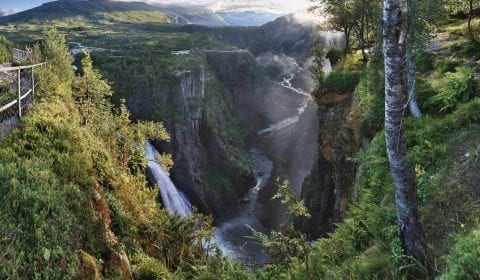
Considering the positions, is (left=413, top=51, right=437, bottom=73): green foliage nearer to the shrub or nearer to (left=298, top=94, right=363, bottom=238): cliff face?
the shrub

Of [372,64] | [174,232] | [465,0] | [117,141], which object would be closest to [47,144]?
[174,232]

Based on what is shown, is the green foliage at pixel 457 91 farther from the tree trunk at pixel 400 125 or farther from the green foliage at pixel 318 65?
the green foliage at pixel 318 65

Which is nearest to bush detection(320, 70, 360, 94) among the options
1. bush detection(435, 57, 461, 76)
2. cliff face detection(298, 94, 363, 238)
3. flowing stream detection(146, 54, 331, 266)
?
cliff face detection(298, 94, 363, 238)


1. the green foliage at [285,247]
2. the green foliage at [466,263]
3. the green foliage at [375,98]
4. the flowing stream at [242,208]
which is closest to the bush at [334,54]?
the flowing stream at [242,208]

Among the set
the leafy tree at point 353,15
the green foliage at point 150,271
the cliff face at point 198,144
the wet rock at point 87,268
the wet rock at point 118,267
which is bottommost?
the cliff face at point 198,144

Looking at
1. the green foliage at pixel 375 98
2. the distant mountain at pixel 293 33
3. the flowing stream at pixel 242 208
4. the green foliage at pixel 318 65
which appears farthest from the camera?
the distant mountain at pixel 293 33

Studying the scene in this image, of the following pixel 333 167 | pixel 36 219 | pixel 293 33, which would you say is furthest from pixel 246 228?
pixel 293 33
